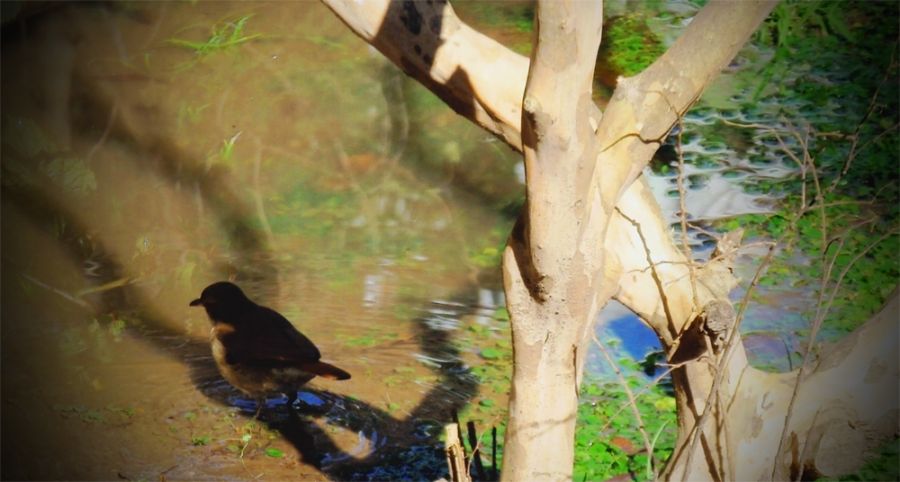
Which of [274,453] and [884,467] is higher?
[884,467]

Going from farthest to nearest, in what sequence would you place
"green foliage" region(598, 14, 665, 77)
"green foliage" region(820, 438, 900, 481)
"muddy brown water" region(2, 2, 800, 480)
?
"green foliage" region(598, 14, 665, 77), "muddy brown water" region(2, 2, 800, 480), "green foliage" region(820, 438, 900, 481)

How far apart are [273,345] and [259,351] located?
0.19 feet

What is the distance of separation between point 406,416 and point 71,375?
49.8 inches

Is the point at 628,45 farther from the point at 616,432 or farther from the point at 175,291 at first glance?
the point at 175,291

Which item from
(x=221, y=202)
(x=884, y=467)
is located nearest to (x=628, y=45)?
(x=221, y=202)

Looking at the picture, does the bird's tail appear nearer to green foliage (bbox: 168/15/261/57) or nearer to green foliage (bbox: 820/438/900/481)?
green foliage (bbox: 168/15/261/57)

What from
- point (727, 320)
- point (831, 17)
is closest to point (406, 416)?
point (727, 320)

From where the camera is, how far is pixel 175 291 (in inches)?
148

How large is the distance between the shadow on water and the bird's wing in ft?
0.42

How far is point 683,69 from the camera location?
2035 mm

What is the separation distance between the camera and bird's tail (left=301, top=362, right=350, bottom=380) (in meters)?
3.54

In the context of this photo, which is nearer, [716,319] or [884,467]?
[716,319]

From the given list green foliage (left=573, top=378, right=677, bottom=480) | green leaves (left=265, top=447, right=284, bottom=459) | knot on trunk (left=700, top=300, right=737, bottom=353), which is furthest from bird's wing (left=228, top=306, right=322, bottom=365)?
knot on trunk (left=700, top=300, right=737, bottom=353)

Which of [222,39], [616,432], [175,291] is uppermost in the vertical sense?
[222,39]
